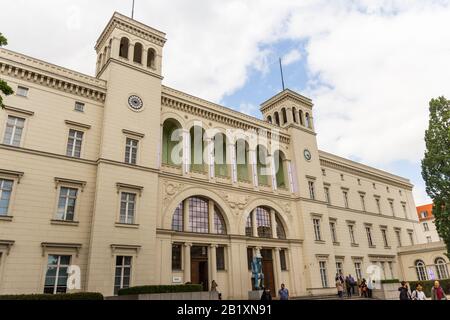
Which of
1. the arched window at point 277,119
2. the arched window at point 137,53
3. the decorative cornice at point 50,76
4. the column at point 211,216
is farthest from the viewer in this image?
the arched window at point 277,119

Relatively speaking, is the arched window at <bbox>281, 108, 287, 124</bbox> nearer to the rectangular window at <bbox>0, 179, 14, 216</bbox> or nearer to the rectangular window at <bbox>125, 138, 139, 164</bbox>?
the rectangular window at <bbox>125, 138, 139, 164</bbox>

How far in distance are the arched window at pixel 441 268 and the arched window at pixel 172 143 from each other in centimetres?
3683

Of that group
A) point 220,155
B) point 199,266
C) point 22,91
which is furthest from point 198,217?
point 22,91

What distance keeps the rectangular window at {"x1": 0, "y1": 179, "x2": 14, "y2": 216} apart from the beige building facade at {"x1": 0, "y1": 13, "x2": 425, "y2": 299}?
7 cm

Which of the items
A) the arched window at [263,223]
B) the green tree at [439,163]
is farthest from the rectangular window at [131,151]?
the green tree at [439,163]

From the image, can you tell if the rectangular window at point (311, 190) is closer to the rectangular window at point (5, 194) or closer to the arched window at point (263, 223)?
the arched window at point (263, 223)

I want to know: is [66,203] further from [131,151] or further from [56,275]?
[131,151]

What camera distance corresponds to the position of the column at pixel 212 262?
2795 cm

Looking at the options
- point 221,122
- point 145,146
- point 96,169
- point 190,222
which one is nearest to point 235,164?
point 221,122

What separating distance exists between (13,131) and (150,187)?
9.89 meters

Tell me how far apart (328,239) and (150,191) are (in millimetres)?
21547

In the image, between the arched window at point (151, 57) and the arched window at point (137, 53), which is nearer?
the arched window at point (137, 53)

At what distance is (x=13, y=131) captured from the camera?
22.2 m
